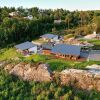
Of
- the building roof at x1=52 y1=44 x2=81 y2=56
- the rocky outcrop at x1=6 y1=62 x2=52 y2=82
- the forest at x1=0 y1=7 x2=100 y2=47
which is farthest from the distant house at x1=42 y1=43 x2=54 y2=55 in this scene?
the forest at x1=0 y1=7 x2=100 y2=47

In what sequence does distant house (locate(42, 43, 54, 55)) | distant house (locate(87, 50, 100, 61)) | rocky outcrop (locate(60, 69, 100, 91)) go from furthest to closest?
distant house (locate(42, 43, 54, 55)) → distant house (locate(87, 50, 100, 61)) → rocky outcrop (locate(60, 69, 100, 91))

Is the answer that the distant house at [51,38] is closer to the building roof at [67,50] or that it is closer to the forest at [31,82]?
the forest at [31,82]

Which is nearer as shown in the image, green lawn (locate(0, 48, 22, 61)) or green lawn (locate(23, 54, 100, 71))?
green lawn (locate(23, 54, 100, 71))

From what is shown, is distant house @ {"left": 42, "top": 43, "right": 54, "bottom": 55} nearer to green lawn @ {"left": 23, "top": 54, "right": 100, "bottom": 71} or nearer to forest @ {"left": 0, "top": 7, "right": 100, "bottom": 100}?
forest @ {"left": 0, "top": 7, "right": 100, "bottom": 100}

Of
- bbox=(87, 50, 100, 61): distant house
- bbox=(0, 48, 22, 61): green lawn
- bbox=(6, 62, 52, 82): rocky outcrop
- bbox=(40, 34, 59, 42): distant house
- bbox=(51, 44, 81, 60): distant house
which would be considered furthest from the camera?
bbox=(40, 34, 59, 42): distant house

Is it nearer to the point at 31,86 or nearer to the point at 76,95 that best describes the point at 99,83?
the point at 76,95

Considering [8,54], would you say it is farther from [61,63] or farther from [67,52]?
[61,63]
